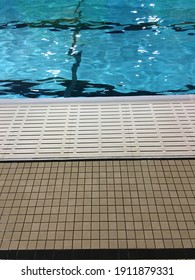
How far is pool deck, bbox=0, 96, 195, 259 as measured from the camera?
231 centimetres

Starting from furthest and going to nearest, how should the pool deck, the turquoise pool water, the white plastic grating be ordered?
1. the turquoise pool water
2. the white plastic grating
3. the pool deck

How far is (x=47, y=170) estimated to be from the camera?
2.97m

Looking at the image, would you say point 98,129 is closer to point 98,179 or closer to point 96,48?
point 98,179

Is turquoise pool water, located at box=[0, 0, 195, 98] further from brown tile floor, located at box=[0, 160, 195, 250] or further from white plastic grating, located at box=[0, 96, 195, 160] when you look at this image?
brown tile floor, located at box=[0, 160, 195, 250]

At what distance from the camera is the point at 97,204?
2594 mm

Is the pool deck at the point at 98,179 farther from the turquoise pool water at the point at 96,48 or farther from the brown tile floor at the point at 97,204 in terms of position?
the turquoise pool water at the point at 96,48

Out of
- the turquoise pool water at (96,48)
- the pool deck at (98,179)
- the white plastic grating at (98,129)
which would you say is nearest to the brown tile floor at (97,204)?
the pool deck at (98,179)

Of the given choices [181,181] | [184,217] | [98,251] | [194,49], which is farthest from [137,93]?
[98,251]

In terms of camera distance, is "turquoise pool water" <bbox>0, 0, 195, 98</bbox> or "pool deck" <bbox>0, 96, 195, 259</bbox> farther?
"turquoise pool water" <bbox>0, 0, 195, 98</bbox>

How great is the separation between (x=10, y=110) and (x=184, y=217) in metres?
A: 2.29

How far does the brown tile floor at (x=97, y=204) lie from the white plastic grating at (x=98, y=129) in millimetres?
162

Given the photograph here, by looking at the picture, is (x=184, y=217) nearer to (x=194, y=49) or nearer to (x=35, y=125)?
(x=35, y=125)

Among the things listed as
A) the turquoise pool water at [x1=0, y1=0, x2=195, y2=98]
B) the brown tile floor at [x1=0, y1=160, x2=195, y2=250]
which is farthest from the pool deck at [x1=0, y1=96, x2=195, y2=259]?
the turquoise pool water at [x1=0, y1=0, x2=195, y2=98]

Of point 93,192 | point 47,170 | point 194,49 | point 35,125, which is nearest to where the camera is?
point 93,192
